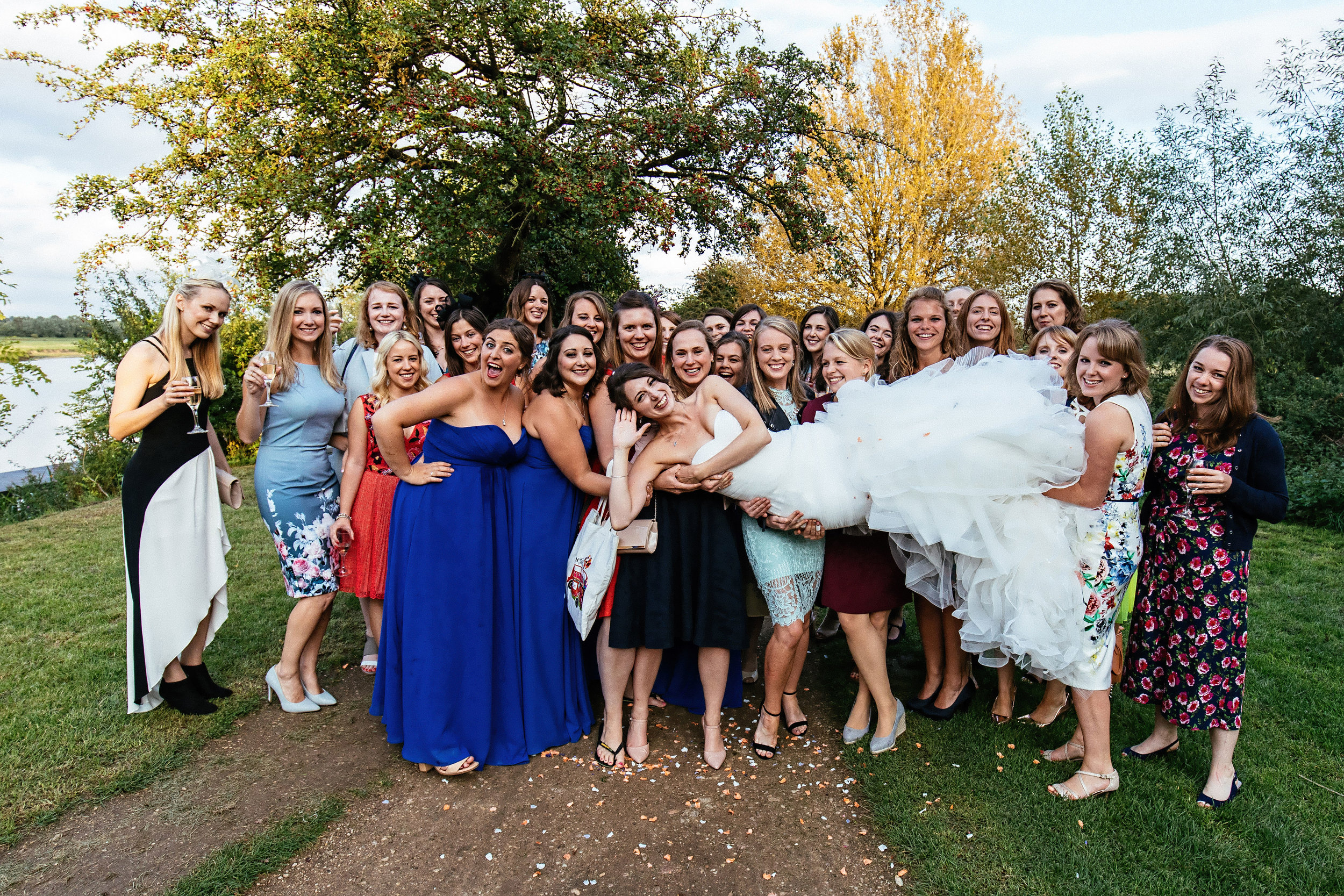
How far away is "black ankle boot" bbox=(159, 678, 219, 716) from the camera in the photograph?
13.9ft

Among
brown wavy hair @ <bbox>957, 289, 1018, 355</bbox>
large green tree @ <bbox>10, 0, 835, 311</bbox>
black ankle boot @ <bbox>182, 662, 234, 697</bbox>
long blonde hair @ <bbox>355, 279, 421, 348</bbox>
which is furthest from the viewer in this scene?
large green tree @ <bbox>10, 0, 835, 311</bbox>

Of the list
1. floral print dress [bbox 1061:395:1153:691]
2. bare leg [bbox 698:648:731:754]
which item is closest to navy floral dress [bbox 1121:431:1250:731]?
floral print dress [bbox 1061:395:1153:691]

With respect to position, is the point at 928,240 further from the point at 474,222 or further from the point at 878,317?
the point at 878,317

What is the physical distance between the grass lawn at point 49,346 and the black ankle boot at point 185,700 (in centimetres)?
1028

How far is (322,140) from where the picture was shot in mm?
9633

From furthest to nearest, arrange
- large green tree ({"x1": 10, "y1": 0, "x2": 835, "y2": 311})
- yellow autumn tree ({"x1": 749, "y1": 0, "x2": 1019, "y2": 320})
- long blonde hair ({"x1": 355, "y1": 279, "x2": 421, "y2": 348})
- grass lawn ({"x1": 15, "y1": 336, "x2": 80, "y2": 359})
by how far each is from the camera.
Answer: yellow autumn tree ({"x1": 749, "y1": 0, "x2": 1019, "y2": 320}) < grass lawn ({"x1": 15, "y1": 336, "x2": 80, "y2": 359}) < large green tree ({"x1": 10, "y1": 0, "x2": 835, "y2": 311}) < long blonde hair ({"x1": 355, "y1": 279, "x2": 421, "y2": 348})

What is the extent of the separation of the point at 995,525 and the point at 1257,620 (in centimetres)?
439

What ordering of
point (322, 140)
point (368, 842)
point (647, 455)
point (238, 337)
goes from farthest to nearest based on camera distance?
point (238, 337) → point (322, 140) → point (647, 455) → point (368, 842)

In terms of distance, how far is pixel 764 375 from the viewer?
4.17m

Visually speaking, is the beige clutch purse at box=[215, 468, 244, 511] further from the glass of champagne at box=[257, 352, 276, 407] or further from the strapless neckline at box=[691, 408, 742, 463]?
the strapless neckline at box=[691, 408, 742, 463]

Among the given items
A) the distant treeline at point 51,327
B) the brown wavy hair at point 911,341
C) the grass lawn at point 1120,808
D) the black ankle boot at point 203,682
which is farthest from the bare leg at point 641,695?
the distant treeline at point 51,327

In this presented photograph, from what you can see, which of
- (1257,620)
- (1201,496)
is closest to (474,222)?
(1201,496)

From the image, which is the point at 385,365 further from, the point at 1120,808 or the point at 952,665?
the point at 1120,808

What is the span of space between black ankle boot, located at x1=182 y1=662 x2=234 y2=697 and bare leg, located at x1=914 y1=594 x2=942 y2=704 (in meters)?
4.38
